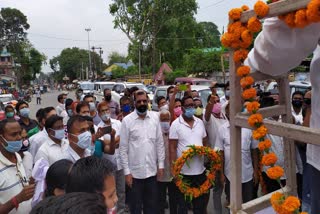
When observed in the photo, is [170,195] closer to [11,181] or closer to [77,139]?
[77,139]

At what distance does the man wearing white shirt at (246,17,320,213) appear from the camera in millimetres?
1515

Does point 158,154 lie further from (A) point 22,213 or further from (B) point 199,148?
(A) point 22,213

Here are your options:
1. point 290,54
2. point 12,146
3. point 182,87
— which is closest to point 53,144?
point 12,146

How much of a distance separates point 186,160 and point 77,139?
57.2 inches

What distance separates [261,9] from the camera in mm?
1451

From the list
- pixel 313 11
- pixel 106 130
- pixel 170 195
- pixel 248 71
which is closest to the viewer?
pixel 313 11

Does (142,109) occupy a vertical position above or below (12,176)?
above

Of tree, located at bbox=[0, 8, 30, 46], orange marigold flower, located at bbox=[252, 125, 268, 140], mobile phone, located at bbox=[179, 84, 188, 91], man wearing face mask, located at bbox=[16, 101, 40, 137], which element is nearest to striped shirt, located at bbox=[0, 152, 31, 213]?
orange marigold flower, located at bbox=[252, 125, 268, 140]

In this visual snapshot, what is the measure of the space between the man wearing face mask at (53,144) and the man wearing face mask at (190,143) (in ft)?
4.59

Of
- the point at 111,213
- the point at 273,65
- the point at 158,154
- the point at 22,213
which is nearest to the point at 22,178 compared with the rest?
the point at 22,213

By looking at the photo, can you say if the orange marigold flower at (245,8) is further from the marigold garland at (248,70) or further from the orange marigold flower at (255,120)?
the orange marigold flower at (255,120)

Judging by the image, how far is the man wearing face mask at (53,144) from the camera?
3.46 meters

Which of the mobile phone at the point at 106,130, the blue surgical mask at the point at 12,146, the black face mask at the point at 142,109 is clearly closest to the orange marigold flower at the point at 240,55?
the blue surgical mask at the point at 12,146

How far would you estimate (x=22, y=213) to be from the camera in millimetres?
2895
